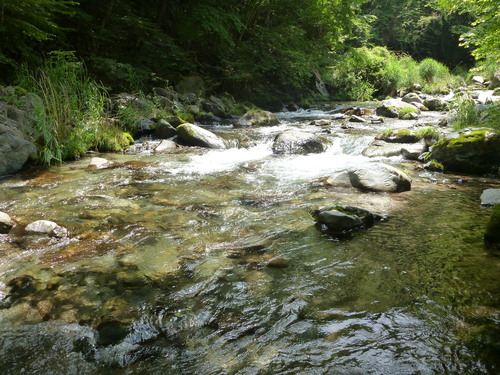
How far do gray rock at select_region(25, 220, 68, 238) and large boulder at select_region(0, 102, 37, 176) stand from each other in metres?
2.41

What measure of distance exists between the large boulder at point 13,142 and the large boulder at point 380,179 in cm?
478

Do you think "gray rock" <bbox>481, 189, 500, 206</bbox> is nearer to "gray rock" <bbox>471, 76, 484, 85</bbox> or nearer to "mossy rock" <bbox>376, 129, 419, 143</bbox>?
"mossy rock" <bbox>376, 129, 419, 143</bbox>

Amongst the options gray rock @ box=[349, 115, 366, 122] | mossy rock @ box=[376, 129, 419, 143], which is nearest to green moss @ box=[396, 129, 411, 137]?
mossy rock @ box=[376, 129, 419, 143]

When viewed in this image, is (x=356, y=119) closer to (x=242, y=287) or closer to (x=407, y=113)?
(x=407, y=113)

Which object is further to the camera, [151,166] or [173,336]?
[151,166]

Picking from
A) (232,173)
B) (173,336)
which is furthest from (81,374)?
(232,173)

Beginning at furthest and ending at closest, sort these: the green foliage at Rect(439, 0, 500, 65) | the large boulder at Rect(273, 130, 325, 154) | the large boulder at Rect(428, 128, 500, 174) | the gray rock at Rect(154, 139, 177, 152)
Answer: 1. the large boulder at Rect(273, 130, 325, 154)
2. the gray rock at Rect(154, 139, 177, 152)
3. the green foliage at Rect(439, 0, 500, 65)
4. the large boulder at Rect(428, 128, 500, 174)

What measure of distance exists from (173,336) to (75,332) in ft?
1.77

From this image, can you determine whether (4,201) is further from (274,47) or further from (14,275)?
(274,47)

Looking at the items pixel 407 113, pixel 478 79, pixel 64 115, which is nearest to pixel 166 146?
pixel 64 115

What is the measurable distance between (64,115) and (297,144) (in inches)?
173

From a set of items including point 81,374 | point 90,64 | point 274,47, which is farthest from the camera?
point 274,47

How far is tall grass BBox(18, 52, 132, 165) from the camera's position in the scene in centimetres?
557

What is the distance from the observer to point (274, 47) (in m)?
14.4
